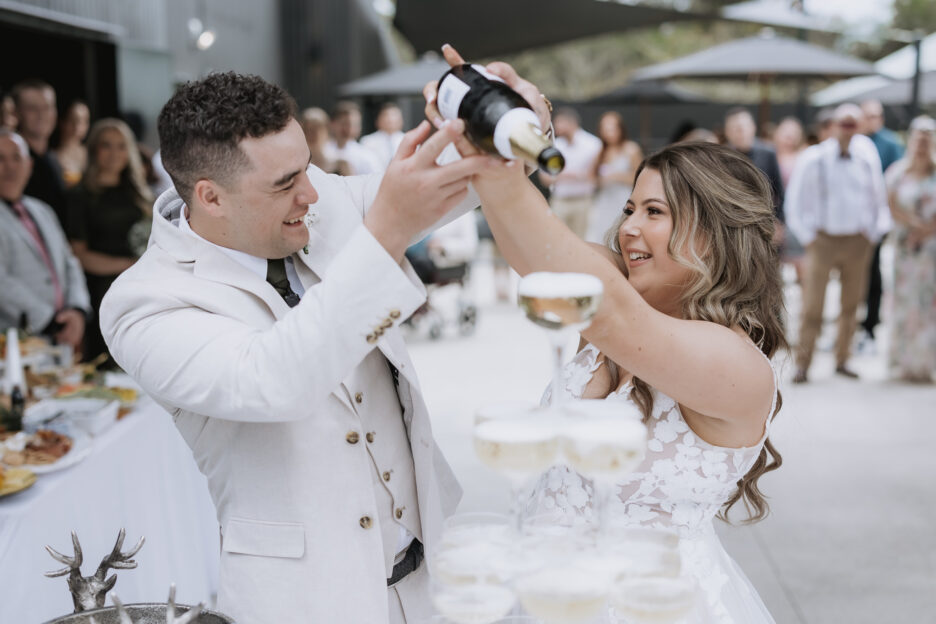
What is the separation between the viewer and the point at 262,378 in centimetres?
127

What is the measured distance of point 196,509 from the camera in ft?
11.5

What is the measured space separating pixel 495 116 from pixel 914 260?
Answer: 6659mm

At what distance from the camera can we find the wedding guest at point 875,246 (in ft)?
26.3

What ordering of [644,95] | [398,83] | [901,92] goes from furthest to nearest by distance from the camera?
1. [644,95]
2. [901,92]
3. [398,83]

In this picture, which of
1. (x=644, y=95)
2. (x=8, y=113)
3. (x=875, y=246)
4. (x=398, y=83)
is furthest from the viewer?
(x=644, y=95)

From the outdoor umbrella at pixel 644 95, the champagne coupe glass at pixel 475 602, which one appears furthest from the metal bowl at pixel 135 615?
the outdoor umbrella at pixel 644 95

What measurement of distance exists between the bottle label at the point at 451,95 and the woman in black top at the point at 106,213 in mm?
4235

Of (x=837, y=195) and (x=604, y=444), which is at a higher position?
(x=837, y=195)

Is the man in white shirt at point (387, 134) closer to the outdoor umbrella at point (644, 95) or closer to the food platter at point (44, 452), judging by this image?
the outdoor umbrella at point (644, 95)

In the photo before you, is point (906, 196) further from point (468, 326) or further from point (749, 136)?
point (468, 326)

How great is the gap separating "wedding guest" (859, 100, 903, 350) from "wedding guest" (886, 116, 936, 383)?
97cm

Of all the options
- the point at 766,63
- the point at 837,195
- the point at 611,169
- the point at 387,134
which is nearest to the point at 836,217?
the point at 837,195

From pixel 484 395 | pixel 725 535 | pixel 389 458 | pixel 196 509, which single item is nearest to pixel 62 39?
pixel 484 395

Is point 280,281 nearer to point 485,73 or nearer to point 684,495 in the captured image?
point 485,73
